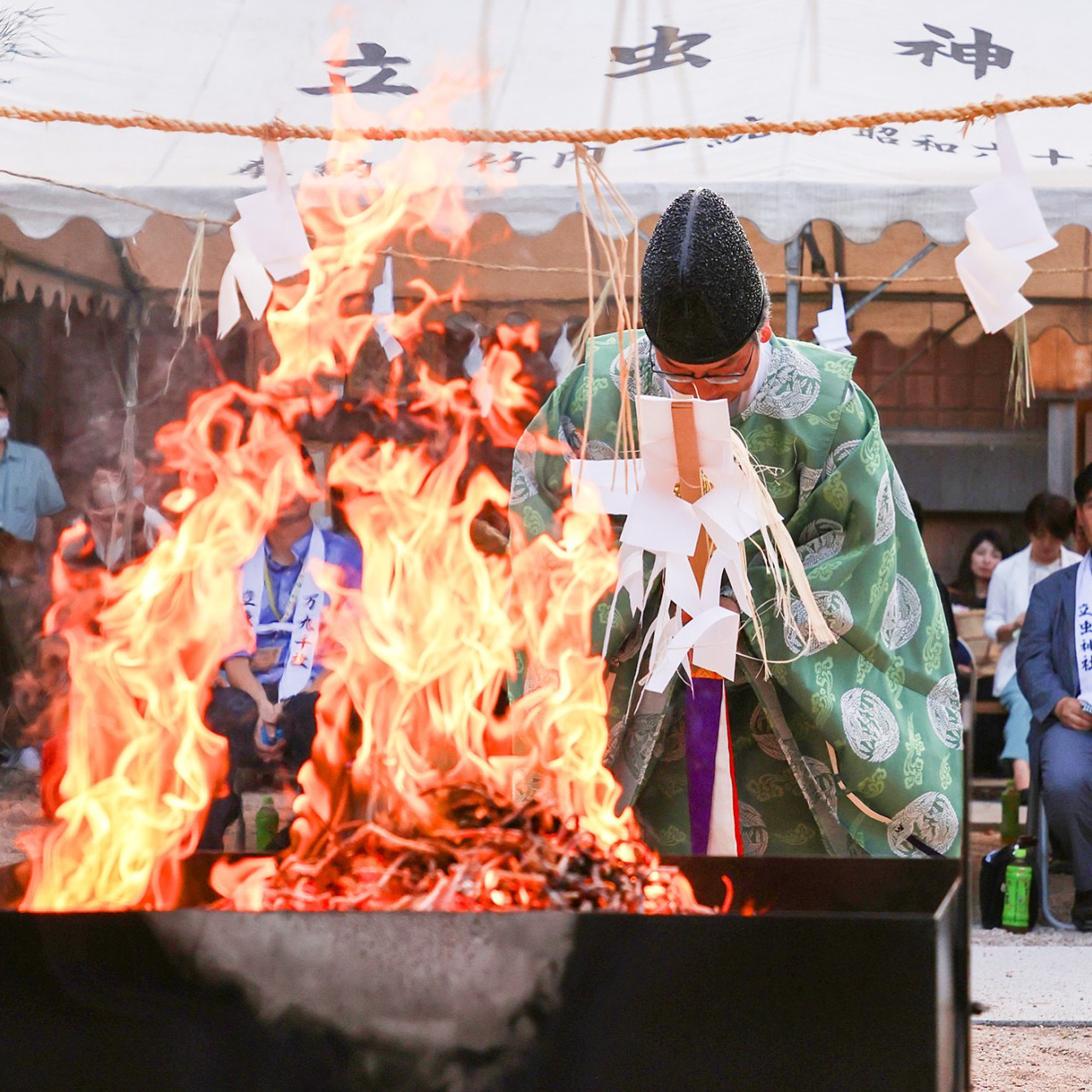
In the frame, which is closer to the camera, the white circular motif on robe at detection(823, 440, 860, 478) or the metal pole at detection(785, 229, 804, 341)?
the white circular motif on robe at detection(823, 440, 860, 478)

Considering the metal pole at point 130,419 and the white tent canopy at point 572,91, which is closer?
the white tent canopy at point 572,91

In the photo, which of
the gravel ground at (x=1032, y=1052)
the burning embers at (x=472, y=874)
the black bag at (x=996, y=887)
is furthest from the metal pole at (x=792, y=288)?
the burning embers at (x=472, y=874)

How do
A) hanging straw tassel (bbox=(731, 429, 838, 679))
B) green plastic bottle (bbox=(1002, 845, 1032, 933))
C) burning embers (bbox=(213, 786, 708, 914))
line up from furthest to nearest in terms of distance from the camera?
green plastic bottle (bbox=(1002, 845, 1032, 933)), hanging straw tassel (bbox=(731, 429, 838, 679)), burning embers (bbox=(213, 786, 708, 914))

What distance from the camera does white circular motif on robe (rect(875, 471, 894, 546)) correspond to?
2682 millimetres

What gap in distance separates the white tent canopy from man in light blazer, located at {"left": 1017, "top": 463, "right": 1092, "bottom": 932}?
4.46ft

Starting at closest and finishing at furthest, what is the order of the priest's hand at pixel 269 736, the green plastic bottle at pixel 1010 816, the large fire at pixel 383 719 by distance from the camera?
the large fire at pixel 383 719, the priest's hand at pixel 269 736, the green plastic bottle at pixel 1010 816

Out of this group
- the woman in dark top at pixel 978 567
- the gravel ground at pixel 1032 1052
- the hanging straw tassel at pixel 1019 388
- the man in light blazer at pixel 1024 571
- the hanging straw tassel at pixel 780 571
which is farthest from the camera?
the woman in dark top at pixel 978 567

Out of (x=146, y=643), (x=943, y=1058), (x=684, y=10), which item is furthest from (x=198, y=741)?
(x=684, y=10)

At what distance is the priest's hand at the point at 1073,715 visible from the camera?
202 inches

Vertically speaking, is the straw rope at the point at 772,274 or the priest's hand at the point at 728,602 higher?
the straw rope at the point at 772,274

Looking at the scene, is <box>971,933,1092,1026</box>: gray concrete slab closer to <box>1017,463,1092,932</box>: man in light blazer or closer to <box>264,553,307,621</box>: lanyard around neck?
<box>1017,463,1092,932</box>: man in light blazer

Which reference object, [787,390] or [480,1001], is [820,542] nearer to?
[787,390]

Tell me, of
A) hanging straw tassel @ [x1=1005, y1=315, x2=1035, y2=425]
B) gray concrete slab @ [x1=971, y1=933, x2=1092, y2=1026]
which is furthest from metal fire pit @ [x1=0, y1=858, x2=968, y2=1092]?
hanging straw tassel @ [x1=1005, y1=315, x2=1035, y2=425]

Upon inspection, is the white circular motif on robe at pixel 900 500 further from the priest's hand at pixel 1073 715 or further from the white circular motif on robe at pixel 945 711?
the priest's hand at pixel 1073 715
